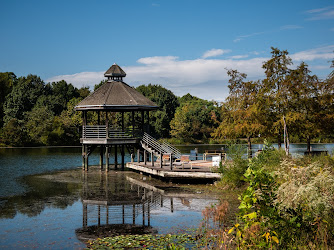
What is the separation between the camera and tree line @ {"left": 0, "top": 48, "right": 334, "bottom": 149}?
32250mm

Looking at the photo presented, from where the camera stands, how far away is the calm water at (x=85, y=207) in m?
15.2

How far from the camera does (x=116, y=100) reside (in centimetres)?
3297

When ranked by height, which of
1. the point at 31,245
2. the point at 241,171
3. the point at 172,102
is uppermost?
the point at 172,102

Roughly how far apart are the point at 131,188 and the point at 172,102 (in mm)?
64333

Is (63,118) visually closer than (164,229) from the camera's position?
No

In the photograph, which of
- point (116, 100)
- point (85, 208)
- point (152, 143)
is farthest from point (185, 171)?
point (116, 100)

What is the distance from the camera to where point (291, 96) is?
106 feet

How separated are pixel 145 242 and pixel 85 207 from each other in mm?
7169

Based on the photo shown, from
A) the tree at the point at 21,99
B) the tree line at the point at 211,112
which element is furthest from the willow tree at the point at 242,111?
the tree at the point at 21,99

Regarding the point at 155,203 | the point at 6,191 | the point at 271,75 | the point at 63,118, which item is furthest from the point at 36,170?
the point at 63,118

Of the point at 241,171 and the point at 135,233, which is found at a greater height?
the point at 241,171

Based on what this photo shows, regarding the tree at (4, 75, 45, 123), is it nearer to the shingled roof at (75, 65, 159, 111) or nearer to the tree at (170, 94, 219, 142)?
the tree at (170, 94, 219, 142)

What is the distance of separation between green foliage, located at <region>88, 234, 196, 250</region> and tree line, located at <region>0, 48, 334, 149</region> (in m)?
17.9

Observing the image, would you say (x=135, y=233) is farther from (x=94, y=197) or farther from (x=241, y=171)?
(x=241, y=171)
